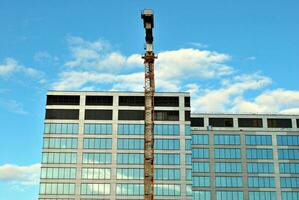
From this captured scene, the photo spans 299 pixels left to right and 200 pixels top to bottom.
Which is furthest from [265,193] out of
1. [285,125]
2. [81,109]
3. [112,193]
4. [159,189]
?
[81,109]

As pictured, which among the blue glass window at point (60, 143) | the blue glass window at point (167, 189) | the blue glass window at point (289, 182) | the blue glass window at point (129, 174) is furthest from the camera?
the blue glass window at point (289, 182)

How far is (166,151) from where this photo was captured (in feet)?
411

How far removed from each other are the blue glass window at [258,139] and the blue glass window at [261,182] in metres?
9.37

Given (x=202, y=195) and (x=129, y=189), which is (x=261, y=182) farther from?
(x=129, y=189)

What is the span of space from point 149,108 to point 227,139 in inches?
1302

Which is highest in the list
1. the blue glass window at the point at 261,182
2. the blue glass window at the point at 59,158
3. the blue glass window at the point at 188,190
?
the blue glass window at the point at 59,158

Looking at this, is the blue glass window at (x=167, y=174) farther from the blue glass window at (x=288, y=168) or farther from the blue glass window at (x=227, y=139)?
the blue glass window at (x=288, y=168)

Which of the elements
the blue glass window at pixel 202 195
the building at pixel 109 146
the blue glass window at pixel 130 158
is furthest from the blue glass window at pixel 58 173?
the blue glass window at pixel 202 195

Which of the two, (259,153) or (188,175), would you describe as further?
(259,153)

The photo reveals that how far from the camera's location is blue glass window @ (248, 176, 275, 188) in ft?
445

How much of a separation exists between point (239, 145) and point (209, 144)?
808 cm

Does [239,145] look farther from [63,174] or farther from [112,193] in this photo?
[63,174]

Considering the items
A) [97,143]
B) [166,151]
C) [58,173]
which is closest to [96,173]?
[97,143]

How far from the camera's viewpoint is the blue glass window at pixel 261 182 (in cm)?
13575
